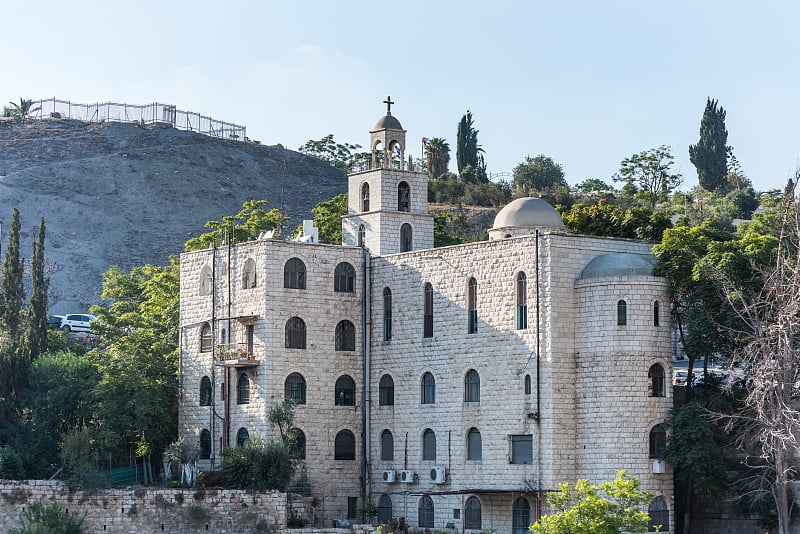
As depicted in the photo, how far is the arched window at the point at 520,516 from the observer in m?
46.2

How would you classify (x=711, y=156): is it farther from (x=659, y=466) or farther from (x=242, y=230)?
Answer: (x=659, y=466)

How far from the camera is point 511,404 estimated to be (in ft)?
153

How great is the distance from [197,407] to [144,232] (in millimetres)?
52443

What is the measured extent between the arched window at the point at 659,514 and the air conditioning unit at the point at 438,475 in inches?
263

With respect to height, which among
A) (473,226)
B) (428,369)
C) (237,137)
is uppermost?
(237,137)

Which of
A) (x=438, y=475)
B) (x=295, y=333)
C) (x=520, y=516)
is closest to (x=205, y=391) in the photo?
(x=295, y=333)

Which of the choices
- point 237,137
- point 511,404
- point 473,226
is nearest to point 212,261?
point 511,404

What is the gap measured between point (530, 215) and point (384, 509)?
10.7 meters

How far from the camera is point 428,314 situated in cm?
4991

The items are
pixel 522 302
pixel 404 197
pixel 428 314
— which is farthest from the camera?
pixel 404 197

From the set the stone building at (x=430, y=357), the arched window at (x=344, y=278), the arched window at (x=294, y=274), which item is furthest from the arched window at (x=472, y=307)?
the arched window at (x=294, y=274)

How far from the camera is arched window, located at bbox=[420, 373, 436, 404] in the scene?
49.5 metres

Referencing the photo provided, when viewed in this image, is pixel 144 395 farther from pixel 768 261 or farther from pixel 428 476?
pixel 768 261

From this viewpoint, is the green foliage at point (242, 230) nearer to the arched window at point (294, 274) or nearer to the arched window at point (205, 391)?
the arched window at point (205, 391)
